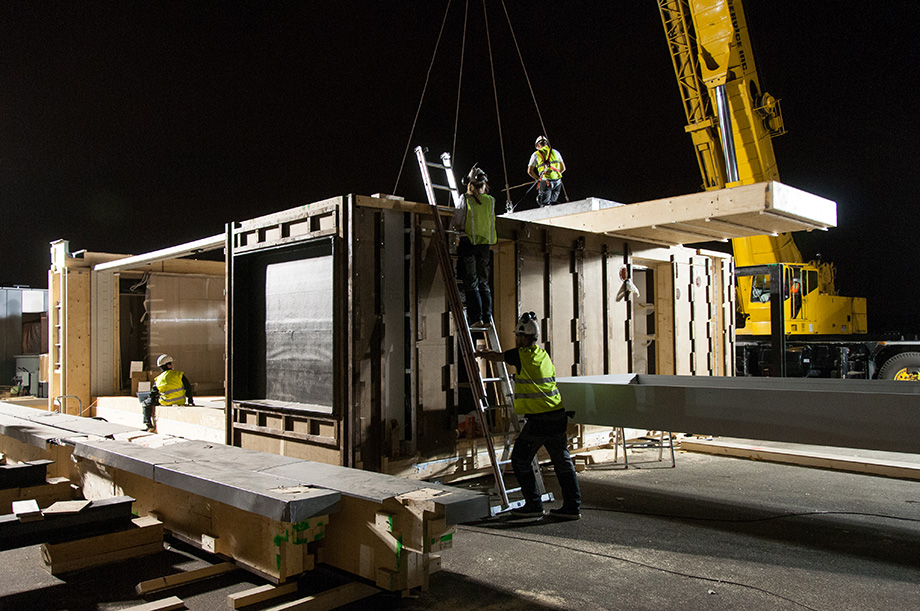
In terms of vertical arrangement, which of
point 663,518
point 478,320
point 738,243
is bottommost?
point 663,518

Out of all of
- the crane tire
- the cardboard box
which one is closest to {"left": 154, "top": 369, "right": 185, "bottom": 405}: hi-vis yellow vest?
the cardboard box

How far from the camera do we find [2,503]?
5738 mm

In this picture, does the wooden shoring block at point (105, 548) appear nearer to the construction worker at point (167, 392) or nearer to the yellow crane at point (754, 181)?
the construction worker at point (167, 392)

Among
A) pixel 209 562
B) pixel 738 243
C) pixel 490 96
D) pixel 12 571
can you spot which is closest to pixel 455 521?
pixel 209 562

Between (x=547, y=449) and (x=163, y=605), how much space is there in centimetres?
357

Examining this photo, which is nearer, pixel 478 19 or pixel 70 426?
pixel 70 426

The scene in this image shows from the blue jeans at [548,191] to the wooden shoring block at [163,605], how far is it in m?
8.10

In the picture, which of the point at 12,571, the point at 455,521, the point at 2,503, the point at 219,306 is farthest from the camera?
the point at 219,306

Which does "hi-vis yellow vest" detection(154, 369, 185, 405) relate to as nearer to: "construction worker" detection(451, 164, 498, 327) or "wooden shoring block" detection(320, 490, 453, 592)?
"construction worker" detection(451, 164, 498, 327)

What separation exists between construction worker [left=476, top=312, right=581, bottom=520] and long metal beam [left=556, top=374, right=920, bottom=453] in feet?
2.49

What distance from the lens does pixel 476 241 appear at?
7621mm

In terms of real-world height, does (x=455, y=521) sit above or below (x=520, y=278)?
below

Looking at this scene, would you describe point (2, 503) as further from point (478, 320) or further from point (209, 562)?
point (478, 320)

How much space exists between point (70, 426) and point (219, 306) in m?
7.85
